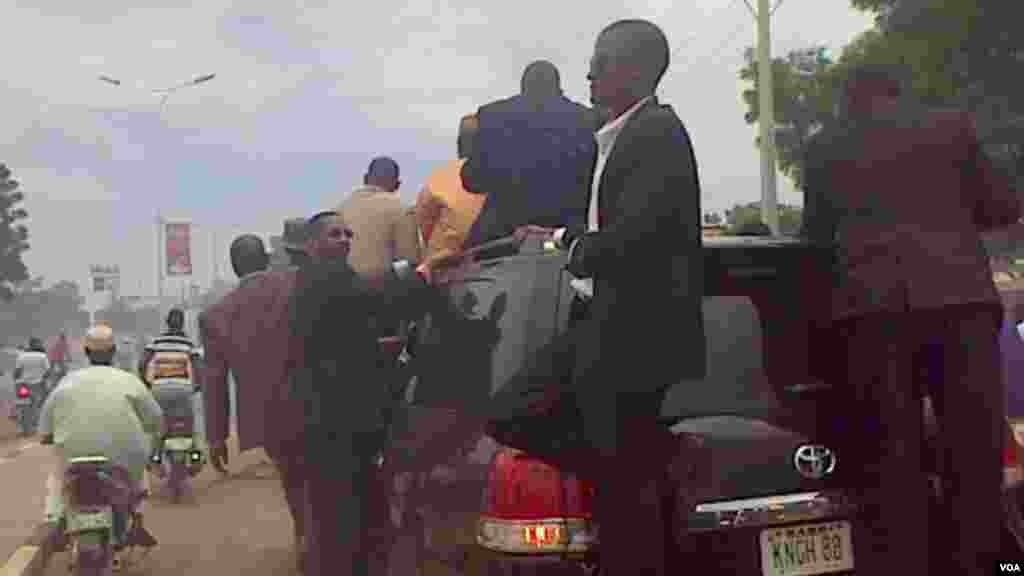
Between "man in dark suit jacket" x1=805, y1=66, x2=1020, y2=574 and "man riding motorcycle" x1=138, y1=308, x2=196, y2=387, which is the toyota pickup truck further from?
Answer: "man riding motorcycle" x1=138, y1=308, x2=196, y2=387

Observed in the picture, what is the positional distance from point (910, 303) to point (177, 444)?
835 cm

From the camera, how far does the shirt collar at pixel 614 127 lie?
12.9ft

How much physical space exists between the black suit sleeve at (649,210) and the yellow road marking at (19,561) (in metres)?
5.69

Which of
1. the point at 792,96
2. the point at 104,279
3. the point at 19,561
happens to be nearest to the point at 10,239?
the point at 104,279

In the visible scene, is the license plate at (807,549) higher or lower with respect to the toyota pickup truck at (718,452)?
lower

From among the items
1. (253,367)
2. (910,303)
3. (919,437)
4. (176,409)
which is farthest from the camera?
(176,409)

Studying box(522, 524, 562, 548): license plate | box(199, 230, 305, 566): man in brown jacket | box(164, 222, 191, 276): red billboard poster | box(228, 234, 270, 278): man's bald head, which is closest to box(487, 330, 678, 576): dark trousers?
box(522, 524, 562, 548): license plate

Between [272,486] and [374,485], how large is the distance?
732 centimetres

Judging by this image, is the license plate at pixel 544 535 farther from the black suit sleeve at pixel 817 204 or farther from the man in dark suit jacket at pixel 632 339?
the black suit sleeve at pixel 817 204

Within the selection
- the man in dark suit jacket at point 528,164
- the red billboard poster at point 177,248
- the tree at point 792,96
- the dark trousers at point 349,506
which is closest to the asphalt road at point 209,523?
the dark trousers at point 349,506

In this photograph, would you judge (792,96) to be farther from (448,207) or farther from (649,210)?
(649,210)

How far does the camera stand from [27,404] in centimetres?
2269

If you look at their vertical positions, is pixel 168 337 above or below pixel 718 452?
above

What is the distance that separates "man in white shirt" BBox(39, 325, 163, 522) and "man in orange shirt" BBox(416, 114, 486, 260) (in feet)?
7.19
